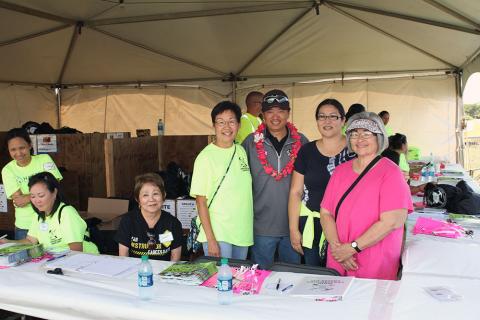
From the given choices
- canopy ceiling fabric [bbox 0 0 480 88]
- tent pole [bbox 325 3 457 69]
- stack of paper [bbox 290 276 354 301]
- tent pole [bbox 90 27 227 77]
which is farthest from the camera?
tent pole [bbox 90 27 227 77]

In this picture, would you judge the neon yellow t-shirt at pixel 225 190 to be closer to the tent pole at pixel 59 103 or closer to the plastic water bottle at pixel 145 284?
the plastic water bottle at pixel 145 284

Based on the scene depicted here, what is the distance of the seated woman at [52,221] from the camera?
8.27ft

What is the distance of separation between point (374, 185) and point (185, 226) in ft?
7.03

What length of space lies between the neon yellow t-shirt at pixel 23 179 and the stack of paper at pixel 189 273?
152 centimetres

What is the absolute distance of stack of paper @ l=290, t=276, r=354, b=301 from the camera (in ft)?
5.42

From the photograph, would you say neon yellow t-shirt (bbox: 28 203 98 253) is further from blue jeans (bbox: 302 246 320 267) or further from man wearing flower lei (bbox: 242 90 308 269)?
blue jeans (bbox: 302 246 320 267)

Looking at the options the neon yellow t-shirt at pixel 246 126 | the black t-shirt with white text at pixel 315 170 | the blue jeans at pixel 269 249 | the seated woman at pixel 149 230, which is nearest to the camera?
the black t-shirt with white text at pixel 315 170

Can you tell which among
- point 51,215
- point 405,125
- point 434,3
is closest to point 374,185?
point 51,215

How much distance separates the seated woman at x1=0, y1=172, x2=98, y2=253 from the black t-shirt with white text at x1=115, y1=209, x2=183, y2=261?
0.28 metres

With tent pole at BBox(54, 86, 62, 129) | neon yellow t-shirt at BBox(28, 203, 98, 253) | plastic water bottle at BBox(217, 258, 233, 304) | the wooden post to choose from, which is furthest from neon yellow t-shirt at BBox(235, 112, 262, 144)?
tent pole at BBox(54, 86, 62, 129)

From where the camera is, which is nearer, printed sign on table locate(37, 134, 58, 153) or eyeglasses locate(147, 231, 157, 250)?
eyeglasses locate(147, 231, 157, 250)

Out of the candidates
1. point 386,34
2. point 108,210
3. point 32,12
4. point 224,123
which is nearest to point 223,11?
point 32,12

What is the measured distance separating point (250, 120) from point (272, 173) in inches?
61.3

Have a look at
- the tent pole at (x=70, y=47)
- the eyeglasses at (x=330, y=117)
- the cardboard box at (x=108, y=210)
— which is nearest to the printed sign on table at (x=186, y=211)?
the cardboard box at (x=108, y=210)
